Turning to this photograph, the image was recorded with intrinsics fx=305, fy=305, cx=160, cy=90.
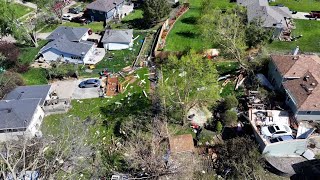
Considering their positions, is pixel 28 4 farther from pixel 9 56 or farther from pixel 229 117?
pixel 229 117

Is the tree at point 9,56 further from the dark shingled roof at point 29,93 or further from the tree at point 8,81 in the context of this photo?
the dark shingled roof at point 29,93

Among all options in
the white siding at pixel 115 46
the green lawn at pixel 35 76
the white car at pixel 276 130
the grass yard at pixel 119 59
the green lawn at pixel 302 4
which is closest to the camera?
the white car at pixel 276 130

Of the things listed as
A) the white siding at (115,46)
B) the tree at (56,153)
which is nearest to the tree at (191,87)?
the tree at (56,153)

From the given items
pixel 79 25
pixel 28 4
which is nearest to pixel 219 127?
pixel 79 25

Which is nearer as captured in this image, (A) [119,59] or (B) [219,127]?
(B) [219,127]

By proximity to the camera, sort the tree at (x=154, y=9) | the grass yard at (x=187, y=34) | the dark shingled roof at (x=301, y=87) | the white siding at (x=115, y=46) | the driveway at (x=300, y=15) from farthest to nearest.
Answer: the driveway at (x=300, y=15) → the tree at (x=154, y=9) → the white siding at (x=115, y=46) → the grass yard at (x=187, y=34) → the dark shingled roof at (x=301, y=87)

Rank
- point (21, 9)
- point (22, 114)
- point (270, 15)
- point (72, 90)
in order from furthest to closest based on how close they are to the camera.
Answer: point (21, 9)
point (270, 15)
point (72, 90)
point (22, 114)

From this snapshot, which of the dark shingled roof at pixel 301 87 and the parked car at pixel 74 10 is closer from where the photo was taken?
the dark shingled roof at pixel 301 87
